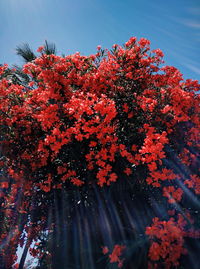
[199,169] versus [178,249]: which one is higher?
[199,169]

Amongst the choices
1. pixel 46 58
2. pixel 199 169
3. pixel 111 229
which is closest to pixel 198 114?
pixel 199 169

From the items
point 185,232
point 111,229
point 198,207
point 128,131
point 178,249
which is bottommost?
point 178,249

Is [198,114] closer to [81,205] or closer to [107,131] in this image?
[107,131]

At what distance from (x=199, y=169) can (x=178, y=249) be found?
1.81 meters

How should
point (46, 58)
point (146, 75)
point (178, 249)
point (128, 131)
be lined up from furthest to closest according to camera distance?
point (146, 75), point (46, 58), point (128, 131), point (178, 249)

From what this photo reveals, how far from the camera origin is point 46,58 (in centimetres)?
452

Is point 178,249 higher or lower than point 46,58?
lower

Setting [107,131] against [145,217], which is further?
[145,217]

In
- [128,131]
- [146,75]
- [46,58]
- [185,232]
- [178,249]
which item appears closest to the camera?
[178,249]

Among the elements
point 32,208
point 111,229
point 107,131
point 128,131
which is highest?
point 32,208

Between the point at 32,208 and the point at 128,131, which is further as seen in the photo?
the point at 32,208

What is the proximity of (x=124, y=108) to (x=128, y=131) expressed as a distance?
1.96 feet

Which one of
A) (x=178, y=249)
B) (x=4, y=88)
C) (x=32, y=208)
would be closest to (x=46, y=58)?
(x=4, y=88)

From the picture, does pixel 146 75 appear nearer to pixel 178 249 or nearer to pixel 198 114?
pixel 198 114
